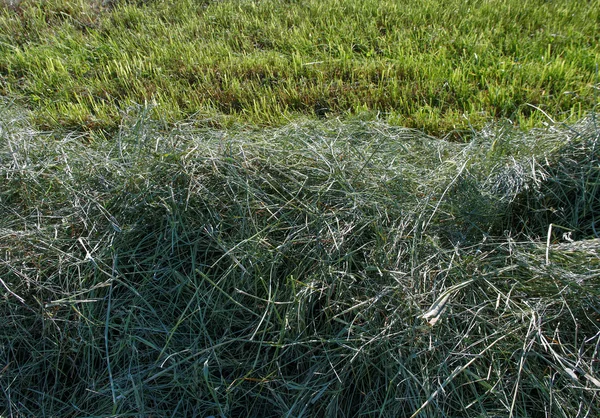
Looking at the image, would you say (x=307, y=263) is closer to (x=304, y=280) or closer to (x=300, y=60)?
(x=304, y=280)

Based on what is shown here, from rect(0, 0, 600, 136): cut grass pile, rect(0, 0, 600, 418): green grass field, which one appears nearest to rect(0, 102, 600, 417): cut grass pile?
rect(0, 0, 600, 418): green grass field

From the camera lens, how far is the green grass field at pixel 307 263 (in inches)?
71.4

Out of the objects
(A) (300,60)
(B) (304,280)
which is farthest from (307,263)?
(A) (300,60)

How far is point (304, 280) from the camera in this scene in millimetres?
2014

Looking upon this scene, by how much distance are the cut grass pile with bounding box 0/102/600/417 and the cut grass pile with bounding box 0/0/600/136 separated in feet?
2.09

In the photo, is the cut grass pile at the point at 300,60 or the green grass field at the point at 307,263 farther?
the cut grass pile at the point at 300,60

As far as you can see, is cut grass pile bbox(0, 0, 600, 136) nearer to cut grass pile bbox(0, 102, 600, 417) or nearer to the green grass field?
the green grass field

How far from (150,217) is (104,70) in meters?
1.65

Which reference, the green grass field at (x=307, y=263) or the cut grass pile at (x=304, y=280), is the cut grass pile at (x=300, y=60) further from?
the cut grass pile at (x=304, y=280)

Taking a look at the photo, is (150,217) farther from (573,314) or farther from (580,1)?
(580,1)

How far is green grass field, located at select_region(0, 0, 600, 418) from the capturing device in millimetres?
1812

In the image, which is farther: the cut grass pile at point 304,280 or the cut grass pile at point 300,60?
the cut grass pile at point 300,60

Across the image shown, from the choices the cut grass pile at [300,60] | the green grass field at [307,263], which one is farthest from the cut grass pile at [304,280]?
the cut grass pile at [300,60]

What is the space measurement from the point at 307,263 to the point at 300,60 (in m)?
1.73
